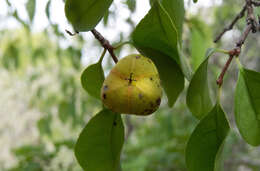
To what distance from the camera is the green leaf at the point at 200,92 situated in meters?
0.73

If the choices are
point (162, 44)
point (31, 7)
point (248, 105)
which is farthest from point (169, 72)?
point (31, 7)

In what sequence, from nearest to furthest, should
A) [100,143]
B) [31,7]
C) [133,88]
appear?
[133,88], [100,143], [31,7]

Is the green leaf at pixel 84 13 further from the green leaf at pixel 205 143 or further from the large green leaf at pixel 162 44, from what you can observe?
the green leaf at pixel 205 143

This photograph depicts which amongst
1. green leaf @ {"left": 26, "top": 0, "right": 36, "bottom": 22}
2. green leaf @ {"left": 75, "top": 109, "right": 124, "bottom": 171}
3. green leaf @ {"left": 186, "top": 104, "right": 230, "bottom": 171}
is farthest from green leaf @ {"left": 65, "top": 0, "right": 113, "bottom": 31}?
green leaf @ {"left": 26, "top": 0, "right": 36, "bottom": 22}

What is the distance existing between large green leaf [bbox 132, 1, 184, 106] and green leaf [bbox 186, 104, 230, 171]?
128mm

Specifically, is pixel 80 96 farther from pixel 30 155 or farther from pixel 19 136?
pixel 19 136

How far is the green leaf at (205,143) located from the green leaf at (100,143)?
0.53ft

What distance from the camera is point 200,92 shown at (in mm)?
756

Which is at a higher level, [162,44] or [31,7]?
[162,44]

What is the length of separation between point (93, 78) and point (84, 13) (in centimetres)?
19

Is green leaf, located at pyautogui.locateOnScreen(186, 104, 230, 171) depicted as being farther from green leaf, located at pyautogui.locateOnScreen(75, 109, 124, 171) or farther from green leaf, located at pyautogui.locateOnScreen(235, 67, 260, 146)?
green leaf, located at pyautogui.locateOnScreen(75, 109, 124, 171)

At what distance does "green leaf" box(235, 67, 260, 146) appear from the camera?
72 cm

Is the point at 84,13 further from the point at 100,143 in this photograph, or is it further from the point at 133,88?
the point at 100,143

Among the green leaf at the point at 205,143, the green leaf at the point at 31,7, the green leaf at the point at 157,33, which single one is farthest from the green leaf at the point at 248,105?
the green leaf at the point at 31,7
